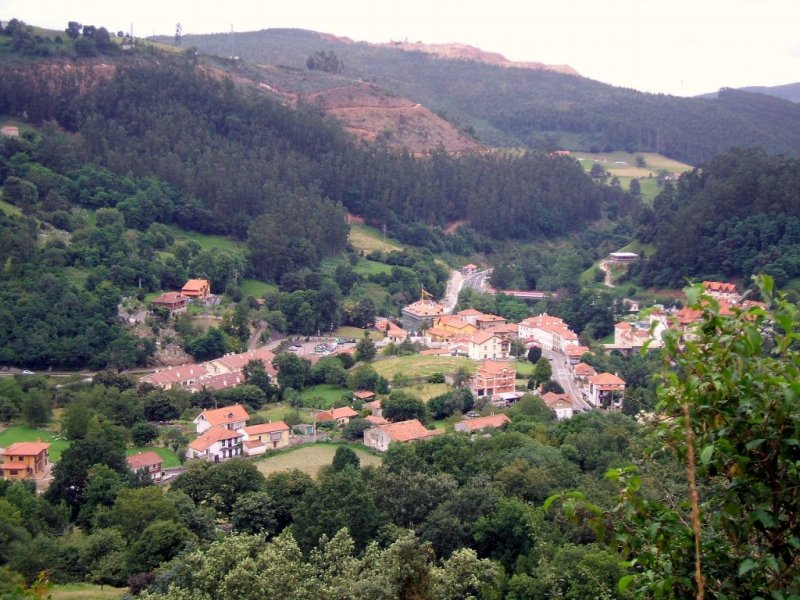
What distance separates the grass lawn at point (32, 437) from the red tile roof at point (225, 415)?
3589 millimetres

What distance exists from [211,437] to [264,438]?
4.45 ft

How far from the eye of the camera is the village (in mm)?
21359

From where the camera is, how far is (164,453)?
21.5 meters

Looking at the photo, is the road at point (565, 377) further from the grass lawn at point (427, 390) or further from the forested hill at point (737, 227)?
the forested hill at point (737, 227)

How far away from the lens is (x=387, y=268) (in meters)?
42.4

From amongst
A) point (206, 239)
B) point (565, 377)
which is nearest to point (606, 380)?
point (565, 377)

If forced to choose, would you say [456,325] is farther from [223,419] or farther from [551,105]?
[551,105]

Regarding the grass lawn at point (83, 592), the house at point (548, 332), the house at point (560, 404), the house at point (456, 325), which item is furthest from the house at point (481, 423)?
the grass lawn at point (83, 592)

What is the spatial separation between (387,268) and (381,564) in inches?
1341

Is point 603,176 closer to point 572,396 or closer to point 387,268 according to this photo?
point 387,268

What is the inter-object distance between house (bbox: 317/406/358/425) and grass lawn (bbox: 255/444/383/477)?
5.10ft

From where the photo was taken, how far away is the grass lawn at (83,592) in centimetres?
1257

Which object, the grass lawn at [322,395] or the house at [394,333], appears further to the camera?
the house at [394,333]

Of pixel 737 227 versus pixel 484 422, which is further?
pixel 737 227
